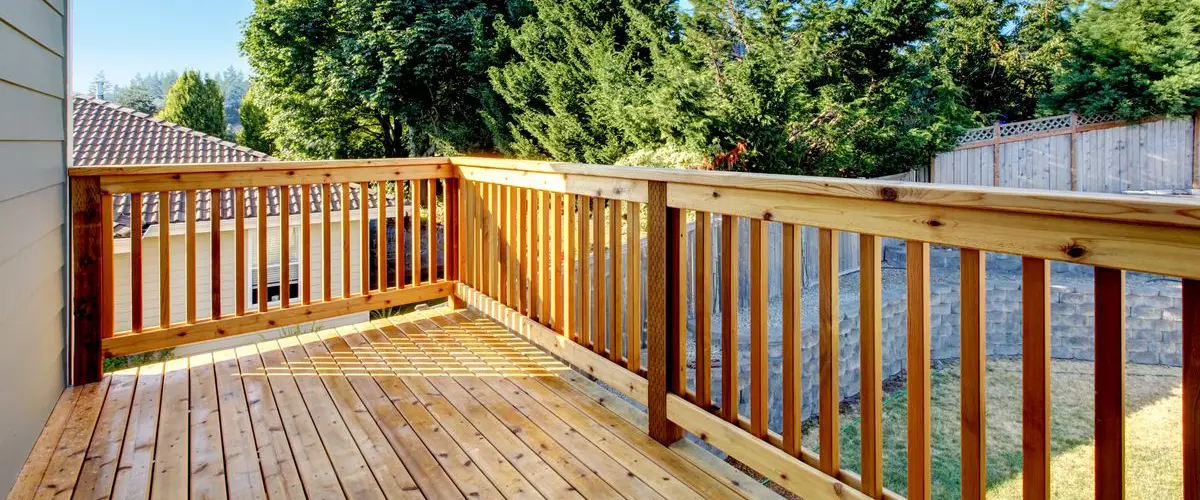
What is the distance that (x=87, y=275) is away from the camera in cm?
256

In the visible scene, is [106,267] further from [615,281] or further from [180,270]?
[180,270]

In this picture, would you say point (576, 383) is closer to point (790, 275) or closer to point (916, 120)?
point (790, 275)

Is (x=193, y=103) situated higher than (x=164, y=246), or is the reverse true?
(x=193, y=103)

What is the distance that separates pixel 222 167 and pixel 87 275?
2.14 ft

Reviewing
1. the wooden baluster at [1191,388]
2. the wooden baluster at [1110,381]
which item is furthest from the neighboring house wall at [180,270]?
the wooden baluster at [1191,388]

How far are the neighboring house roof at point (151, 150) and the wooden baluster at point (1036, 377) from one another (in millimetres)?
8033

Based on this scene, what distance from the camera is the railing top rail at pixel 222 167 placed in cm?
256

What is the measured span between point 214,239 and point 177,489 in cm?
138

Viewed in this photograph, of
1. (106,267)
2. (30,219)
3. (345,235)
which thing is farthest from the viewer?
(345,235)

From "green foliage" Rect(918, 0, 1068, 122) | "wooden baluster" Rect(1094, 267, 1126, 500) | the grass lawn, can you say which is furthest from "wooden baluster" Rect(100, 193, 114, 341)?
"green foliage" Rect(918, 0, 1068, 122)

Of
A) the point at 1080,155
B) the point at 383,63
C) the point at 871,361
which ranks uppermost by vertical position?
the point at 383,63

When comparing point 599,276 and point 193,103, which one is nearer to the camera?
point 599,276

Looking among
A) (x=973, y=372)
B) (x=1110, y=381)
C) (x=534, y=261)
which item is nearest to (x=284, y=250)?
(x=534, y=261)

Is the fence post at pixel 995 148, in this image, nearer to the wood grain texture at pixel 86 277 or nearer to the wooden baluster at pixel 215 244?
the wooden baluster at pixel 215 244
